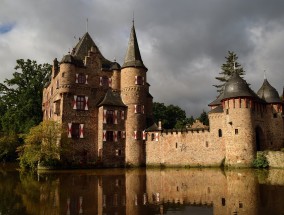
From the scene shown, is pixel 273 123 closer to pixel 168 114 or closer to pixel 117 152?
pixel 117 152

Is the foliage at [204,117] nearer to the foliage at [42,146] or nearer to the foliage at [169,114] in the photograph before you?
the foliage at [169,114]

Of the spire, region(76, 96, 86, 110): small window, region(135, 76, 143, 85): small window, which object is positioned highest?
the spire

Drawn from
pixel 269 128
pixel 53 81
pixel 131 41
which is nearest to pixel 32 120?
pixel 53 81

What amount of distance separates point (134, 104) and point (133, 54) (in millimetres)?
6173

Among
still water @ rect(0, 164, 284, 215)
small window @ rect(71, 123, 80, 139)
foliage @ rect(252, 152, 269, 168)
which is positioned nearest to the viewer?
still water @ rect(0, 164, 284, 215)

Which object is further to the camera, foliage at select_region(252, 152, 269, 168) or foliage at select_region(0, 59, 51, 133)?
foliage at select_region(0, 59, 51, 133)

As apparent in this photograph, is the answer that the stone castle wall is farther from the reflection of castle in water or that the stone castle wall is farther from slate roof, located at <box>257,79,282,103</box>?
the reflection of castle in water

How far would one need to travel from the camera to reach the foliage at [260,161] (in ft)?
89.8

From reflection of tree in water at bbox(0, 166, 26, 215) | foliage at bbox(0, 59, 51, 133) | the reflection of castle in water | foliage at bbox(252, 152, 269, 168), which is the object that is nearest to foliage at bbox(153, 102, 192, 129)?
foliage at bbox(0, 59, 51, 133)

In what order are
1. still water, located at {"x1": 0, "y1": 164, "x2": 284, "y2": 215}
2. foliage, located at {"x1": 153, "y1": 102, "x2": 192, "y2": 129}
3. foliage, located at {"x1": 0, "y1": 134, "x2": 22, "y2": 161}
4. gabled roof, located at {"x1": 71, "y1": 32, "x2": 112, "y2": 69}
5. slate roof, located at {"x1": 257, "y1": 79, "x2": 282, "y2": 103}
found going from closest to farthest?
1. still water, located at {"x1": 0, "y1": 164, "x2": 284, "y2": 215}
2. slate roof, located at {"x1": 257, "y1": 79, "x2": 282, "y2": 103}
3. gabled roof, located at {"x1": 71, "y1": 32, "x2": 112, "y2": 69}
4. foliage, located at {"x1": 0, "y1": 134, "x2": 22, "y2": 161}
5. foliage, located at {"x1": 153, "y1": 102, "x2": 192, "y2": 129}

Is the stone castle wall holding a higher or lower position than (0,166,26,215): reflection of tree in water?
higher

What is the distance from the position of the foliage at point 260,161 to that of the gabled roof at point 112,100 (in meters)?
15.3

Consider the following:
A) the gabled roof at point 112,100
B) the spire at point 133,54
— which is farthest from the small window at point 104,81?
the spire at point 133,54

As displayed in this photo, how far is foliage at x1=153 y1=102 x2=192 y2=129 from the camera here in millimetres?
66438
